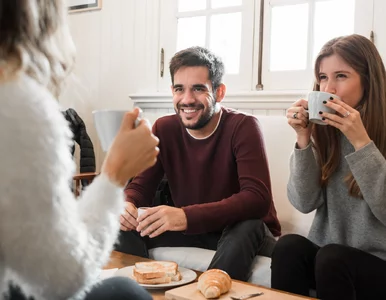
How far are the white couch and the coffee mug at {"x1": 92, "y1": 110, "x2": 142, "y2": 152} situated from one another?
900 millimetres

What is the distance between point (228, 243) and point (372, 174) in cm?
51

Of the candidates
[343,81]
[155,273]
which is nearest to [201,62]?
[343,81]

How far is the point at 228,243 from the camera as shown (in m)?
1.73

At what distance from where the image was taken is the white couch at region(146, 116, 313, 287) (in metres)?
1.88

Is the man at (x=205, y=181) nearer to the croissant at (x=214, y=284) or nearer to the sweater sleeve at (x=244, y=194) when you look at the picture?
the sweater sleeve at (x=244, y=194)

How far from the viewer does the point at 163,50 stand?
3.09m

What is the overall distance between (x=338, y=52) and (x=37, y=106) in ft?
3.99

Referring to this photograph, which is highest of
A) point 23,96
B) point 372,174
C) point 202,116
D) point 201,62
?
point 201,62

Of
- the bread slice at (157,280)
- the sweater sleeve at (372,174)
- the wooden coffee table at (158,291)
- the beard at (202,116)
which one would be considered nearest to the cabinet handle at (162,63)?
the beard at (202,116)

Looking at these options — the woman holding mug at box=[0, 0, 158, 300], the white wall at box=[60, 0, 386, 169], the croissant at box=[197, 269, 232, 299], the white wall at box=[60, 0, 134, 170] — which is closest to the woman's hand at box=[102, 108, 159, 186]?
the woman holding mug at box=[0, 0, 158, 300]

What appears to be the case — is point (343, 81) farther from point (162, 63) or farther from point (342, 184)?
point (162, 63)

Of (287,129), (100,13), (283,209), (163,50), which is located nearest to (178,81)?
(287,129)

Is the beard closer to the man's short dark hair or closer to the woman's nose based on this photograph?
the man's short dark hair

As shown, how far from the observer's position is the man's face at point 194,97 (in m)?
2.11
